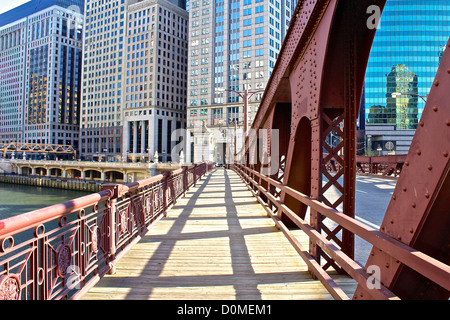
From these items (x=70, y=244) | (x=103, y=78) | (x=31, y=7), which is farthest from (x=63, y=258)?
(x=31, y=7)

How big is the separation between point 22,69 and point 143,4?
9486cm

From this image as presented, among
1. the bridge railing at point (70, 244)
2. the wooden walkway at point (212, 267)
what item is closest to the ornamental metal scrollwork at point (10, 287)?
the bridge railing at point (70, 244)

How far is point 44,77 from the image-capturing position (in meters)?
149

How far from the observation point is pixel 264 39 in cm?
8731

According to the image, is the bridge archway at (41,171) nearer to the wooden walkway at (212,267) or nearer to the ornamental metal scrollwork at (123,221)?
the wooden walkway at (212,267)

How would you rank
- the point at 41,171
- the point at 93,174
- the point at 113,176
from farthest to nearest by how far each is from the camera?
the point at 41,171, the point at 93,174, the point at 113,176

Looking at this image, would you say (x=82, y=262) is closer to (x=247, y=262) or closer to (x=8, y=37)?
(x=247, y=262)

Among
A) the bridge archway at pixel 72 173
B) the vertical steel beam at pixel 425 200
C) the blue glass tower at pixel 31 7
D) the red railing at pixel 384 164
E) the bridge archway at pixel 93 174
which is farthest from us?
the blue glass tower at pixel 31 7

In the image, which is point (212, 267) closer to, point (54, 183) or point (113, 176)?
point (113, 176)

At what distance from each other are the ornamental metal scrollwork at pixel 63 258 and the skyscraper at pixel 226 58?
269ft

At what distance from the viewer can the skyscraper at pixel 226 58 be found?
87875 millimetres

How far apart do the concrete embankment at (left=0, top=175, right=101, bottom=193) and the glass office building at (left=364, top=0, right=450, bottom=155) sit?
71.6m

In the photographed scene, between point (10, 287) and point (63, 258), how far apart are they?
2.70 ft
